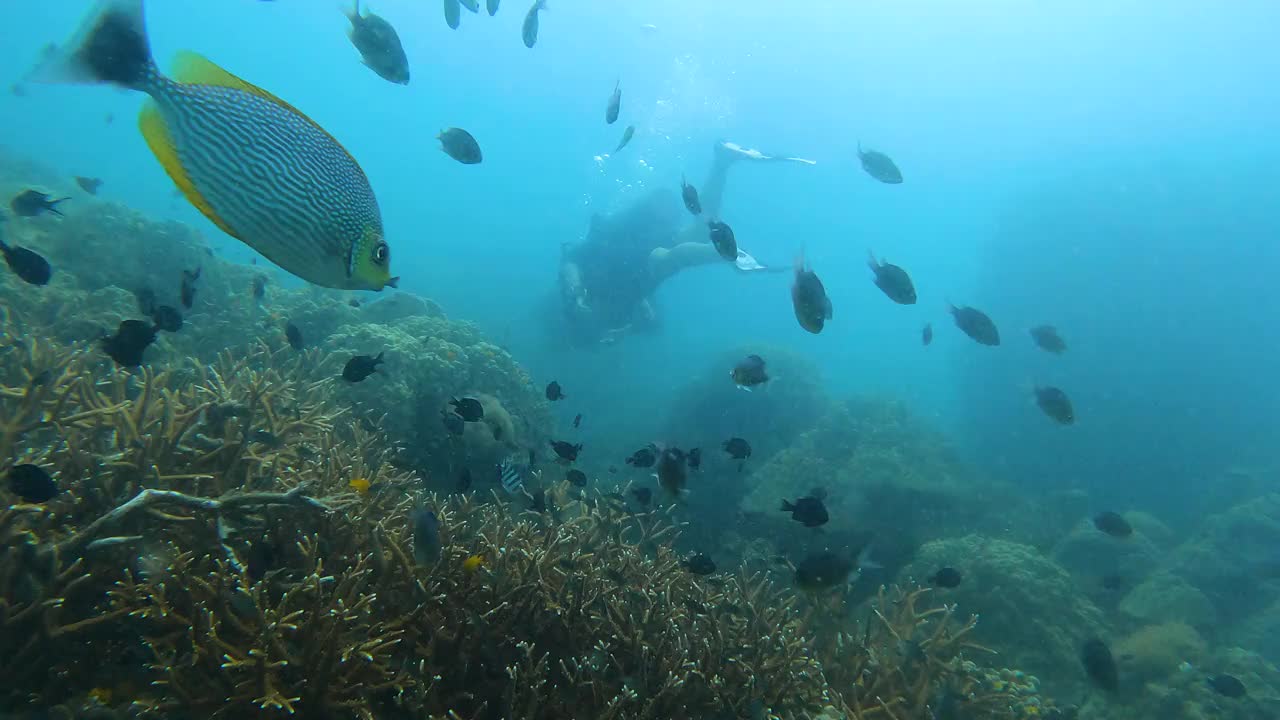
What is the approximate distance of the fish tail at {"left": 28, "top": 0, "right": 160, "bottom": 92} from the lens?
1349 mm

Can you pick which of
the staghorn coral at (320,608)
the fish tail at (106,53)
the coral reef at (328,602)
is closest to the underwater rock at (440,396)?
the coral reef at (328,602)

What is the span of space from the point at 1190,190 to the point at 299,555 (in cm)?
3211

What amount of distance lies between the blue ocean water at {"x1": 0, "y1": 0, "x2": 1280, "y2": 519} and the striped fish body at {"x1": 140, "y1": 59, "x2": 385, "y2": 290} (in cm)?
36

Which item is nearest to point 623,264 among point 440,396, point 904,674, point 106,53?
point 440,396

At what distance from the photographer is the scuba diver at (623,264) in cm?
2033

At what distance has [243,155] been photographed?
1520mm

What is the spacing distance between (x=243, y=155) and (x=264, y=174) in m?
0.07

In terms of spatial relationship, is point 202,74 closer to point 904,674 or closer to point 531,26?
point 904,674

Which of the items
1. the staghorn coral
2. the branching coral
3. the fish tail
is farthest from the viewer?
the branching coral

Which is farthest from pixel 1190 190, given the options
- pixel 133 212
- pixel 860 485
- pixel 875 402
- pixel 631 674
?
pixel 133 212

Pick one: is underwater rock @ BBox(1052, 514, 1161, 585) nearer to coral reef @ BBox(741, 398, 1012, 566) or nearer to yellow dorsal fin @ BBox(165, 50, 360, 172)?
coral reef @ BBox(741, 398, 1012, 566)

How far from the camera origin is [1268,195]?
70.1 ft

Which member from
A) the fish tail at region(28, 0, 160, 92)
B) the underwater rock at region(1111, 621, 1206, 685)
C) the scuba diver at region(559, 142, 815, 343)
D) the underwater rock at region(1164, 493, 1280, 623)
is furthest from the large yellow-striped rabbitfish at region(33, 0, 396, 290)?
the scuba diver at region(559, 142, 815, 343)

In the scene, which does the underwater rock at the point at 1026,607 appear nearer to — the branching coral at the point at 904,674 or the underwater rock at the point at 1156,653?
the underwater rock at the point at 1156,653
